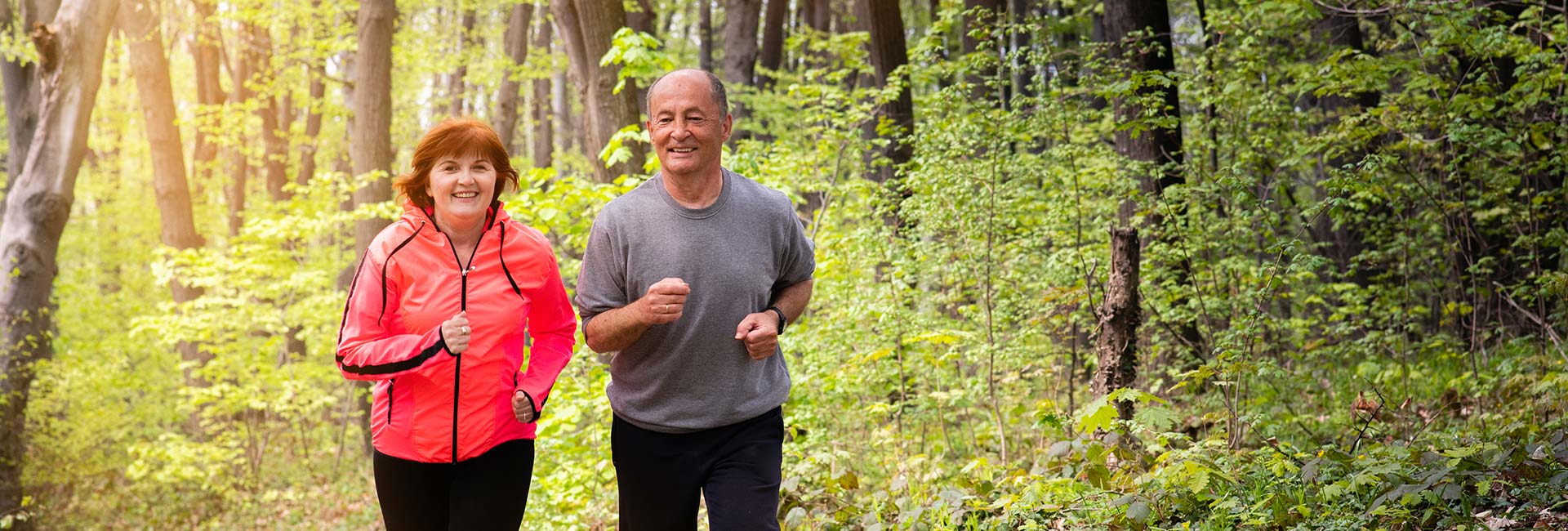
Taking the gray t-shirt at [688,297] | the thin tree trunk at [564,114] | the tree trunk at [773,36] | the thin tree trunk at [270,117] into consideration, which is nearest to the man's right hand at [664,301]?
the gray t-shirt at [688,297]

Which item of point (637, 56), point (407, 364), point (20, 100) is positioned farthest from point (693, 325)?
point (20, 100)

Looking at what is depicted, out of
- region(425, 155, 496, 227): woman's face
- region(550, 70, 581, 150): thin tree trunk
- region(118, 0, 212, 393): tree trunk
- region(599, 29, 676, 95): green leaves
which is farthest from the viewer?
region(550, 70, 581, 150): thin tree trunk

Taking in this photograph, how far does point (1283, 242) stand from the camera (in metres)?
4.95

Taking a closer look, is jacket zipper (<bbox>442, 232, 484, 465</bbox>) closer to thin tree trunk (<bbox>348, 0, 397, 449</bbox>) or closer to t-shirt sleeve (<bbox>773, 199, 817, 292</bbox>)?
t-shirt sleeve (<bbox>773, 199, 817, 292</bbox>)

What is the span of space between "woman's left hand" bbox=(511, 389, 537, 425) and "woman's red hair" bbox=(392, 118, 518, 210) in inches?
25.1

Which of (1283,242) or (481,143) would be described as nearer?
(481,143)

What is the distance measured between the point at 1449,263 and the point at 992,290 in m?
4.24

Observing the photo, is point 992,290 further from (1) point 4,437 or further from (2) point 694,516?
(1) point 4,437

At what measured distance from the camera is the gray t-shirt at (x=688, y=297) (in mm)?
3264

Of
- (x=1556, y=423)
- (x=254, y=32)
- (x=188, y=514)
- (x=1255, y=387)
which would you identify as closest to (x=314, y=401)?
(x=188, y=514)

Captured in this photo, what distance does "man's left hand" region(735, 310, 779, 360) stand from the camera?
3.18 meters

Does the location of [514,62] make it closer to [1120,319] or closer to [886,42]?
[886,42]

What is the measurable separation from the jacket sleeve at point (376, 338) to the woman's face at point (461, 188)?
0.24 metres

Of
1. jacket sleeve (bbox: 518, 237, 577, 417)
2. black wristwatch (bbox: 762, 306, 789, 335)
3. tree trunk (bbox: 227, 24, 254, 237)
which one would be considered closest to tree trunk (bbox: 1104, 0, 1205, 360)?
black wristwatch (bbox: 762, 306, 789, 335)
